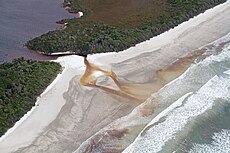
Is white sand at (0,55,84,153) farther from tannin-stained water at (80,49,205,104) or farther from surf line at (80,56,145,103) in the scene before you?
tannin-stained water at (80,49,205,104)

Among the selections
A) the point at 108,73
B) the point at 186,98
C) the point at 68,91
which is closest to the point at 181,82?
the point at 186,98

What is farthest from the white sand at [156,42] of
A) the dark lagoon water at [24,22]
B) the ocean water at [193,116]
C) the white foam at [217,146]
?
the white foam at [217,146]

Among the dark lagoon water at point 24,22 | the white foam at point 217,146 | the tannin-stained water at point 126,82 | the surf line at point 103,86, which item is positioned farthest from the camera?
the dark lagoon water at point 24,22

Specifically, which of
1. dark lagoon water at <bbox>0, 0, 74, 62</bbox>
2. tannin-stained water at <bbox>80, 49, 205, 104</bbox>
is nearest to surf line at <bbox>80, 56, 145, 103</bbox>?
tannin-stained water at <bbox>80, 49, 205, 104</bbox>

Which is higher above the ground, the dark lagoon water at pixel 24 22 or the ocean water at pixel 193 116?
the dark lagoon water at pixel 24 22

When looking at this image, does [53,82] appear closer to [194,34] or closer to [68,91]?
[68,91]

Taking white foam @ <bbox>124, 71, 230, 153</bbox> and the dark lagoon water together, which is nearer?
white foam @ <bbox>124, 71, 230, 153</bbox>

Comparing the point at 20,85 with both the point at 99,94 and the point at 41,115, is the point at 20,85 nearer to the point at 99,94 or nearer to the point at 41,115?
the point at 41,115

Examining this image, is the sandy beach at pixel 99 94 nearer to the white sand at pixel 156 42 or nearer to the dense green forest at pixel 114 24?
the white sand at pixel 156 42
